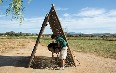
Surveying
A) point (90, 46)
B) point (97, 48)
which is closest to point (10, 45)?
point (90, 46)

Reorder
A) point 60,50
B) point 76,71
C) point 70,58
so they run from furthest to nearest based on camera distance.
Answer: point 70,58 < point 60,50 < point 76,71

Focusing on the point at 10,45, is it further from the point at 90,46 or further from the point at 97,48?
the point at 97,48

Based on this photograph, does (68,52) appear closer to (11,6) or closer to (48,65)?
(48,65)

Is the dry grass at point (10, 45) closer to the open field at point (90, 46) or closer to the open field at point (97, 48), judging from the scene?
the open field at point (90, 46)

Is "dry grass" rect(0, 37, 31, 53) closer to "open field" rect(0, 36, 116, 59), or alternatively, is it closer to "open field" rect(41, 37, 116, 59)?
"open field" rect(0, 36, 116, 59)

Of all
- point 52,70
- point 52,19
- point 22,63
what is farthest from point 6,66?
point 52,19

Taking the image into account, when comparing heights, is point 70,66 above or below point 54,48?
below

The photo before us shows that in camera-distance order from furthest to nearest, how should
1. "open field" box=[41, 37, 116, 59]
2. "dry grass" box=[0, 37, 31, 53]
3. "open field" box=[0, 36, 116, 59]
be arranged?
1. "dry grass" box=[0, 37, 31, 53]
2. "open field" box=[0, 36, 116, 59]
3. "open field" box=[41, 37, 116, 59]

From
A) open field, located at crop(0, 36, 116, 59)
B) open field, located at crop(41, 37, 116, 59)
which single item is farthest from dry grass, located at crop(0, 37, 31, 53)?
open field, located at crop(41, 37, 116, 59)

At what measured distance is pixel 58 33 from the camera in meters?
18.4

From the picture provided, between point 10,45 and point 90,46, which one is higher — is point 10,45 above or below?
below

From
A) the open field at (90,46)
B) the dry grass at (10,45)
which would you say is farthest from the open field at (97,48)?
the dry grass at (10,45)

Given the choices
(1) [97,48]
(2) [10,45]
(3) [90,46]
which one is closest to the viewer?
(1) [97,48]

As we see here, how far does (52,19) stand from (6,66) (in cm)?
Result: 414
